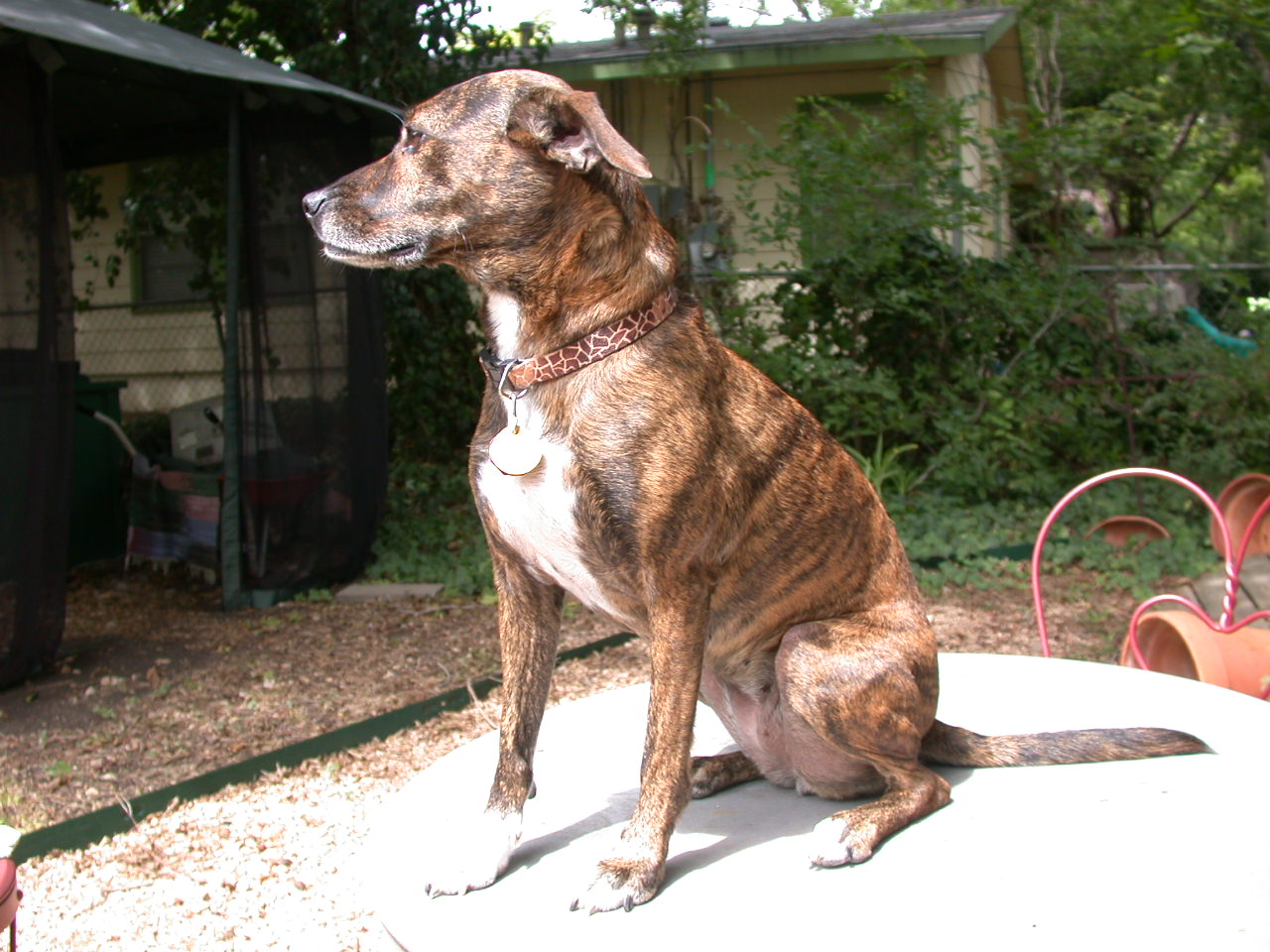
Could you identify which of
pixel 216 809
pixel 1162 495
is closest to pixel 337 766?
pixel 216 809

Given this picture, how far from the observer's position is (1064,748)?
2436mm

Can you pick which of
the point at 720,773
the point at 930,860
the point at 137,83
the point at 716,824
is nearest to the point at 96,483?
the point at 137,83

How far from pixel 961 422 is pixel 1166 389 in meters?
1.39

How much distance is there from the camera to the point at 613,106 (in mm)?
11031

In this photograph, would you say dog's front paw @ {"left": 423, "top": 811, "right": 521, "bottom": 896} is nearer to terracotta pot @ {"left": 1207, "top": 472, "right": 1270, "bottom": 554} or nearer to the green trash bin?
terracotta pot @ {"left": 1207, "top": 472, "right": 1270, "bottom": 554}

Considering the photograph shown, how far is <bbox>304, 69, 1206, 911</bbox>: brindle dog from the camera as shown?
1.88m

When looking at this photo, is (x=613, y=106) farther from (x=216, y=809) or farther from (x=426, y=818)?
(x=426, y=818)

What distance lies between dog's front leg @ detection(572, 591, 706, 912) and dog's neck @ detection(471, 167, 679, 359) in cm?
51

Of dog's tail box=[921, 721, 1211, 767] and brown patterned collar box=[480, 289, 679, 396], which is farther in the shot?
dog's tail box=[921, 721, 1211, 767]

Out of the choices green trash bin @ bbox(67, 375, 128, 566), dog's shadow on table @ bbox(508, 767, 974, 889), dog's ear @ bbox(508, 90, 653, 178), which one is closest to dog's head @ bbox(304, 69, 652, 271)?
dog's ear @ bbox(508, 90, 653, 178)

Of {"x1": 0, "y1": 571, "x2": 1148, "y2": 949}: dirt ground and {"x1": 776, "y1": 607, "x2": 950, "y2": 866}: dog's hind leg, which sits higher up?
{"x1": 776, "y1": 607, "x2": 950, "y2": 866}: dog's hind leg

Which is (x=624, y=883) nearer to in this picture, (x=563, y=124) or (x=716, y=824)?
(x=716, y=824)

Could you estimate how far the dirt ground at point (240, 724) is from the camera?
3.10m

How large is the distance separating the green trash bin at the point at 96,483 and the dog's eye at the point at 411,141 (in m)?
5.96
